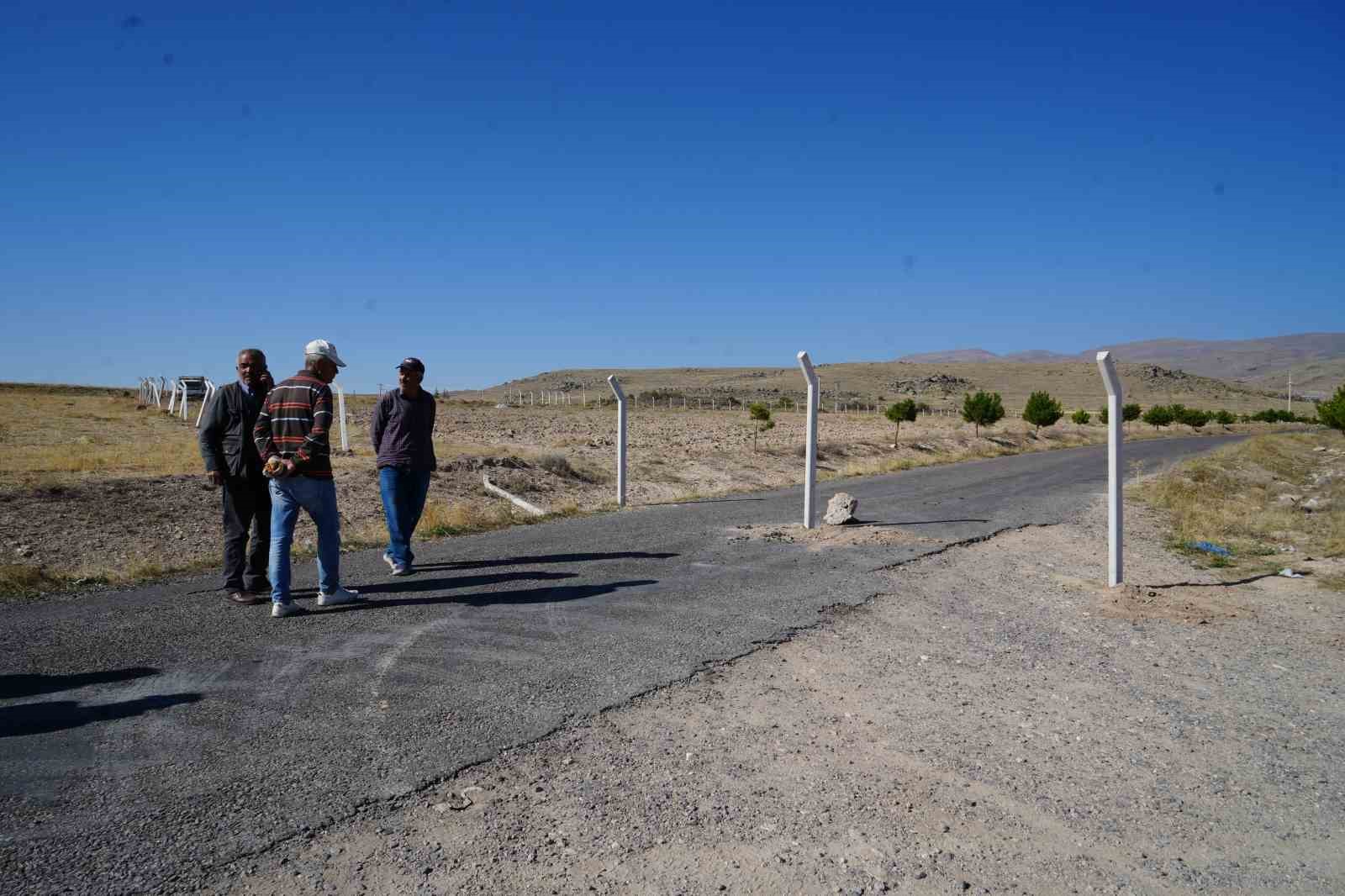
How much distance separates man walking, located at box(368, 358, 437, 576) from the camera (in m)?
8.27

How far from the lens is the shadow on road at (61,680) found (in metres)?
4.90

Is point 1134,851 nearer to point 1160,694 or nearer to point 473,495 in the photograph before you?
point 1160,694

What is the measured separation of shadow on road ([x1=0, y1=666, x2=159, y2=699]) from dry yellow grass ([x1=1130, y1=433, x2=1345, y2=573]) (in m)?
10.2

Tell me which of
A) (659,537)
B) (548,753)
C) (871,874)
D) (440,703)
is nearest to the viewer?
(871,874)

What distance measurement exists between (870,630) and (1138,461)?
2710 cm

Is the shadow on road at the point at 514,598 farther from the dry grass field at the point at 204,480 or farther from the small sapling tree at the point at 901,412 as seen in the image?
the small sapling tree at the point at 901,412

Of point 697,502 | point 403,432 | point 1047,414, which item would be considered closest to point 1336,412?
point 1047,414

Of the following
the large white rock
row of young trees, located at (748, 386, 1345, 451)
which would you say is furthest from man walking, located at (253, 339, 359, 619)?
row of young trees, located at (748, 386, 1345, 451)

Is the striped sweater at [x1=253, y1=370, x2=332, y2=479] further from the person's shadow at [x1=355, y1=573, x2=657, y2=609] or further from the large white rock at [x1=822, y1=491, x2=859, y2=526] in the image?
the large white rock at [x1=822, y1=491, x2=859, y2=526]

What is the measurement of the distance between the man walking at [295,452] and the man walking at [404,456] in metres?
1.52

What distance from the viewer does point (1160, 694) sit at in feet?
17.6

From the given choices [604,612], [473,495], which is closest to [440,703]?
[604,612]

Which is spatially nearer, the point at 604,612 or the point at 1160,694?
the point at 1160,694

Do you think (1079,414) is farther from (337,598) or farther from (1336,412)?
(337,598)
